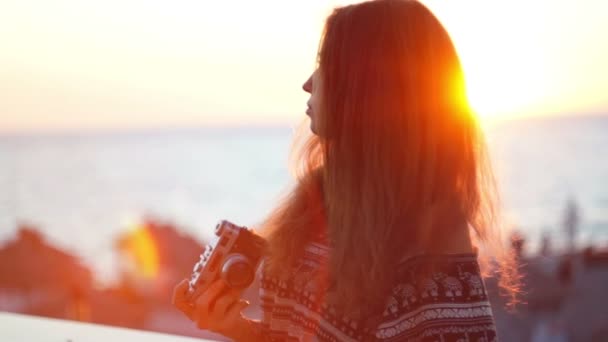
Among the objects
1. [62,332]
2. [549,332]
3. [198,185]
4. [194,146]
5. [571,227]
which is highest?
[194,146]

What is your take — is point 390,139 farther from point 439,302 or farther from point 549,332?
point 549,332

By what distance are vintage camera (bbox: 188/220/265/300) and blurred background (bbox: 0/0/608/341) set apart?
9.0 inches

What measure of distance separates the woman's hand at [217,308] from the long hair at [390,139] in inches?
7.9

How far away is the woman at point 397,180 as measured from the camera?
4.20 ft

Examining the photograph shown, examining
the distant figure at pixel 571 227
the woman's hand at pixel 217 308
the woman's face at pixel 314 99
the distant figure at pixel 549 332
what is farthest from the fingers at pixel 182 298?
the distant figure at pixel 571 227

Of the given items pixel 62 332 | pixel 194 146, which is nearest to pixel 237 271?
pixel 62 332

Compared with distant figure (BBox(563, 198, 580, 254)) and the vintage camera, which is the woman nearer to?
the vintage camera

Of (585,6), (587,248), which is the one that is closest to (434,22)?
(585,6)

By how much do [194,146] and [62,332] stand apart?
60.8 metres

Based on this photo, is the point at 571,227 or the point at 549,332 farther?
the point at 571,227

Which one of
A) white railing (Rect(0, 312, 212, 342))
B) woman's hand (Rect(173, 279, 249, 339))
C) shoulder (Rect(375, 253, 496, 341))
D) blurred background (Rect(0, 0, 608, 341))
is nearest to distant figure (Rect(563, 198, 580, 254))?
blurred background (Rect(0, 0, 608, 341))

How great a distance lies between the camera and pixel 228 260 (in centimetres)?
147

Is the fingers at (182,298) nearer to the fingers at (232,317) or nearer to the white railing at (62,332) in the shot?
the fingers at (232,317)

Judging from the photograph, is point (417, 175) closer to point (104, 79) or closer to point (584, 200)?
point (584, 200)
